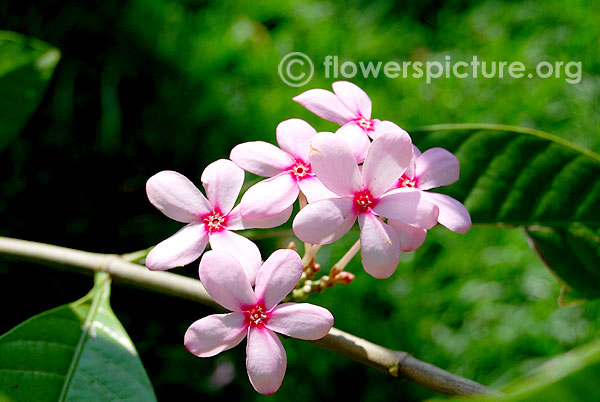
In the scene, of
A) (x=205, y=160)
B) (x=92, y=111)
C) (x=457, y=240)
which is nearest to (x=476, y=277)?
(x=457, y=240)

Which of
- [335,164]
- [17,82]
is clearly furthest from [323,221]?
[17,82]

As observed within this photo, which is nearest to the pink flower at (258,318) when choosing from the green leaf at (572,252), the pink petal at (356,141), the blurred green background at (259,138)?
the pink petal at (356,141)

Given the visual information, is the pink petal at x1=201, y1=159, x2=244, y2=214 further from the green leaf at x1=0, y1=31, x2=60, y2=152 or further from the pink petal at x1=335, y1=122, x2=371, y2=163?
the green leaf at x1=0, y1=31, x2=60, y2=152

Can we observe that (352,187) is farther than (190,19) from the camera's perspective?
No

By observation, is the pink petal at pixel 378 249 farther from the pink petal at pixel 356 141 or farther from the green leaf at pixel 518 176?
the green leaf at pixel 518 176

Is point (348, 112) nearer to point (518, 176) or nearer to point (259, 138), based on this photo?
point (518, 176)

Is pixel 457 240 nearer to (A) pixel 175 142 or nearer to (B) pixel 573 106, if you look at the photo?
(B) pixel 573 106

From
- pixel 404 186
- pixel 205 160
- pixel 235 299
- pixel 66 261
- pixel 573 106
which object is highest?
pixel 573 106
